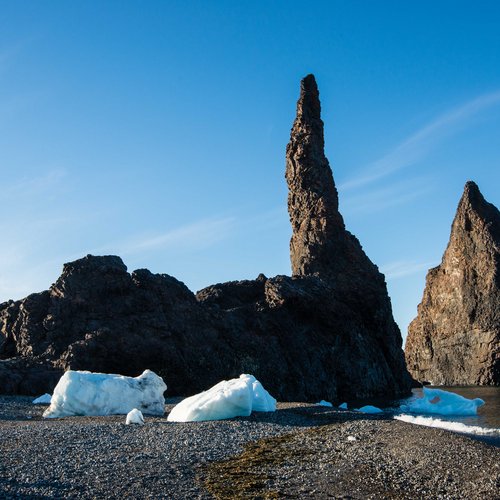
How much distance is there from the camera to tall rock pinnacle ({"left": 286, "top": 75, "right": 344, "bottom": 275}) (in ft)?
266

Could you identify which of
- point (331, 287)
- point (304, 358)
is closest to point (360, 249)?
point (331, 287)

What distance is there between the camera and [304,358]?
6103cm

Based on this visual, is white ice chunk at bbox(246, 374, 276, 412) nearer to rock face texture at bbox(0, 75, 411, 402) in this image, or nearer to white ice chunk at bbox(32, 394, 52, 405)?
white ice chunk at bbox(32, 394, 52, 405)

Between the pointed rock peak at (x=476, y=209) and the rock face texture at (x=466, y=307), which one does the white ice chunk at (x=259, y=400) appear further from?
the pointed rock peak at (x=476, y=209)

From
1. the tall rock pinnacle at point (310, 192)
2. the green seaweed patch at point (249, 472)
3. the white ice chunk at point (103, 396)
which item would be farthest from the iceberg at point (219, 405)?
the tall rock pinnacle at point (310, 192)

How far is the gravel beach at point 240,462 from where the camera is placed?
14680 mm

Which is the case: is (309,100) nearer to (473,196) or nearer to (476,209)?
(476,209)

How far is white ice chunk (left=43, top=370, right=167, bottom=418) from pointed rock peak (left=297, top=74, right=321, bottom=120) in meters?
63.2

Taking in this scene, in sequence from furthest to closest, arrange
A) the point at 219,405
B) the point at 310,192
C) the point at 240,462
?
the point at 310,192, the point at 219,405, the point at 240,462

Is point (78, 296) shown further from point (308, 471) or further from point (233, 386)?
point (308, 471)

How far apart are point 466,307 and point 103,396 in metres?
102

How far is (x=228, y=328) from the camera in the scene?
57.5 meters

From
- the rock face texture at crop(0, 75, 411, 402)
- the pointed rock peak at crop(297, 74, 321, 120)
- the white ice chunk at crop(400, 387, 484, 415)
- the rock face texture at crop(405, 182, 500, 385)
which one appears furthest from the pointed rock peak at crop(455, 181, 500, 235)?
the white ice chunk at crop(400, 387, 484, 415)

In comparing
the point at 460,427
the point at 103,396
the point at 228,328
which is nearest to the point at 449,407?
the point at 460,427
